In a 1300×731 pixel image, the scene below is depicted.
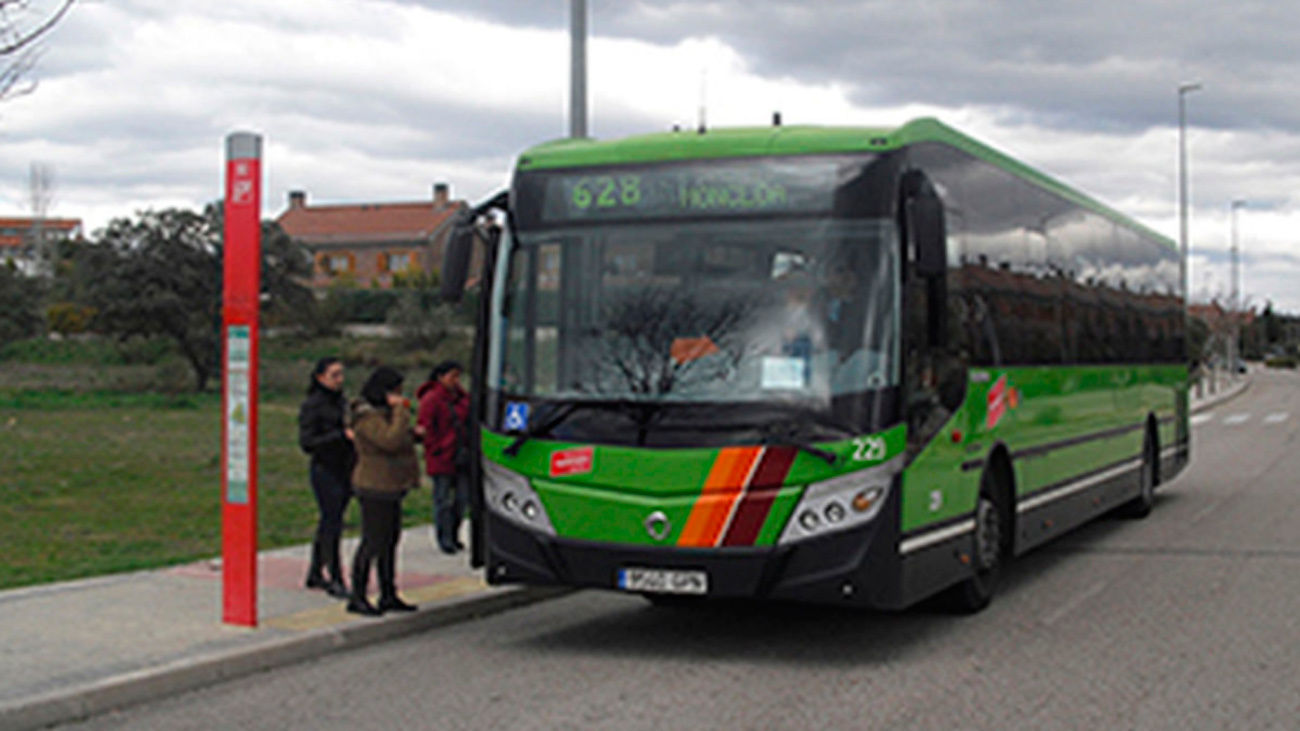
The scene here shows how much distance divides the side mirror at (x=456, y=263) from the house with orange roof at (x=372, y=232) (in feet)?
310

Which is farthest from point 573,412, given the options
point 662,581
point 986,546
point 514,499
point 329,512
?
point 986,546

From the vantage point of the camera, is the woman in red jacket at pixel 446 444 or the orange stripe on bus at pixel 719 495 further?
the woman in red jacket at pixel 446 444

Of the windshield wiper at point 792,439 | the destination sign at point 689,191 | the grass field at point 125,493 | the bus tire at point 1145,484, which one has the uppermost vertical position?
the destination sign at point 689,191

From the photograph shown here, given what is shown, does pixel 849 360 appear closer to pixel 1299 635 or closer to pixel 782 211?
pixel 782 211

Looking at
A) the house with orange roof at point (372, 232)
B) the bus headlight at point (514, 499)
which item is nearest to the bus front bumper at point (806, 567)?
the bus headlight at point (514, 499)

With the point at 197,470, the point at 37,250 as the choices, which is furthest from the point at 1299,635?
the point at 37,250

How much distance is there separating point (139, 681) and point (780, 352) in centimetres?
390

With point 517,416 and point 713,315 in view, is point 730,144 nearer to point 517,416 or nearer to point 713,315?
point 713,315

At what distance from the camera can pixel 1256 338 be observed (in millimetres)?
177500

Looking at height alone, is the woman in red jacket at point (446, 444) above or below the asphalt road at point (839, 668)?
above

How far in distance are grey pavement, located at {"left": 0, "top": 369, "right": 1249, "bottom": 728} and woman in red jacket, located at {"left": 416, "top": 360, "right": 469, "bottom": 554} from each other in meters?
0.45

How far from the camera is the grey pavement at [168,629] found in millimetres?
7934

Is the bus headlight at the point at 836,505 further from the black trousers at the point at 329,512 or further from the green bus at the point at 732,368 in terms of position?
the black trousers at the point at 329,512

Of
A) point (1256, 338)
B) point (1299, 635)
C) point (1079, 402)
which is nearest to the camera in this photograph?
point (1299, 635)
